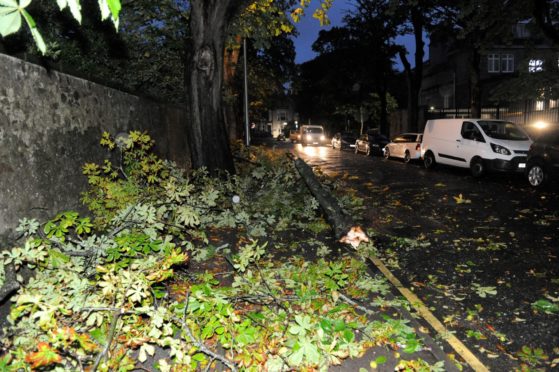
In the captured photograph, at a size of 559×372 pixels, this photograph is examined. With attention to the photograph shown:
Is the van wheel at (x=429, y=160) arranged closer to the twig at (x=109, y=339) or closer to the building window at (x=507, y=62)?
the twig at (x=109, y=339)

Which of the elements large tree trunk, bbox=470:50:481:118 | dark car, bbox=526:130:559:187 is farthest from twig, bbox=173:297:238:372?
large tree trunk, bbox=470:50:481:118

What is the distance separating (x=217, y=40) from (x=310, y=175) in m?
3.56

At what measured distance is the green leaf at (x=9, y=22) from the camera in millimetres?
1842

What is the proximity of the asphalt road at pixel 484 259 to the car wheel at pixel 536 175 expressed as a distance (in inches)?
11.5

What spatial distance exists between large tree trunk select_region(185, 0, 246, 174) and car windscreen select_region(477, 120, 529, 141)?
9936 mm

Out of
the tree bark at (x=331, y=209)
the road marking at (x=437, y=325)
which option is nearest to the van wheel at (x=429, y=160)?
the tree bark at (x=331, y=209)

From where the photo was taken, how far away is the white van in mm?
13742

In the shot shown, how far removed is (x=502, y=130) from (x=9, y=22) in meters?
16.4

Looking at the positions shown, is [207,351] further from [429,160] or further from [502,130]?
[429,160]

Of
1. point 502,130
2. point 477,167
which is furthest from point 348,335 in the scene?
point 502,130

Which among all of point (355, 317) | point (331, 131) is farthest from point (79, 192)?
point (331, 131)

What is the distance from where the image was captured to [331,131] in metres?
67.2

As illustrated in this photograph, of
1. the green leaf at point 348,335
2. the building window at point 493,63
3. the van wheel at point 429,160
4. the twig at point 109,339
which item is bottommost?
the green leaf at point 348,335

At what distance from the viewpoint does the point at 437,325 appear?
412 centimetres
